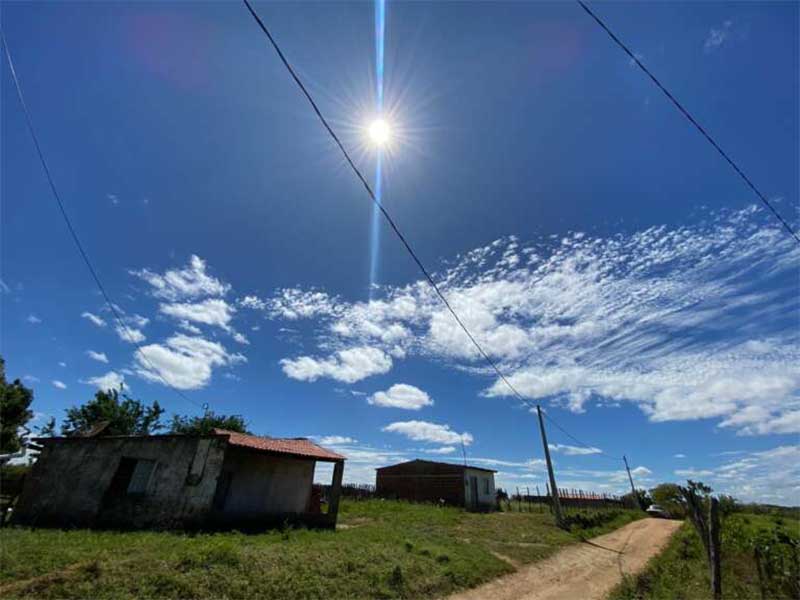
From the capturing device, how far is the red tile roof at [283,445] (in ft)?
48.9

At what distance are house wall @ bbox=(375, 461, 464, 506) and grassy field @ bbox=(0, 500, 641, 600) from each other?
22.0 metres

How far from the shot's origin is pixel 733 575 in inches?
424

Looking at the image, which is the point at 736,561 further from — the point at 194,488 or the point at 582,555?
the point at 194,488

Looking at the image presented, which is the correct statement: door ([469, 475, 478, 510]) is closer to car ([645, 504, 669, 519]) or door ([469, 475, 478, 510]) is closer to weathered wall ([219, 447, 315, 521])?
car ([645, 504, 669, 519])

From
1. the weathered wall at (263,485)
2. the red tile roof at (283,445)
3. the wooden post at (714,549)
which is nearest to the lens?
the wooden post at (714,549)

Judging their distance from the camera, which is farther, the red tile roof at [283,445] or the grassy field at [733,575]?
the red tile roof at [283,445]

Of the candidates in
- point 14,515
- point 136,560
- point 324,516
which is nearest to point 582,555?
point 324,516

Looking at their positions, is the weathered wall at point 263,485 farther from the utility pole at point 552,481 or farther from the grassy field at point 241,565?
the utility pole at point 552,481

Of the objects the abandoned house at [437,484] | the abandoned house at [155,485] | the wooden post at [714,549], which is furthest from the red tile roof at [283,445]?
the abandoned house at [437,484]

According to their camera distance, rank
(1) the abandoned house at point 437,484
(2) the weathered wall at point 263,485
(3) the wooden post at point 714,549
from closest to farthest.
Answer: (3) the wooden post at point 714,549 → (2) the weathered wall at point 263,485 → (1) the abandoned house at point 437,484

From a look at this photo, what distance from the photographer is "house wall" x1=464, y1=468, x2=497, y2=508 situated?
34000 millimetres

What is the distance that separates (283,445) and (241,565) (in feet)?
34.3

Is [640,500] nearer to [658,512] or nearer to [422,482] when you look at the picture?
[658,512]

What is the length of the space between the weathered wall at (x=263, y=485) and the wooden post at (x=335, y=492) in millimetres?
2164
